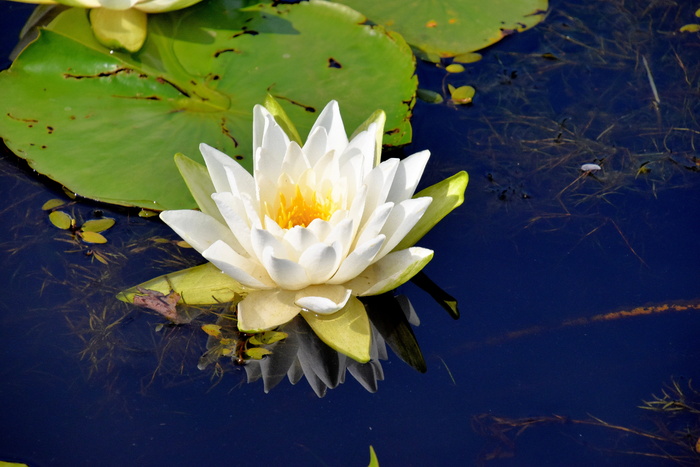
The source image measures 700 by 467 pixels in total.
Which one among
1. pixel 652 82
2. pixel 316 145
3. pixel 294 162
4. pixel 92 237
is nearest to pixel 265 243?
pixel 294 162

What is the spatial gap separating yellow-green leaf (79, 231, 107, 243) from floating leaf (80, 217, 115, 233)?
18 millimetres

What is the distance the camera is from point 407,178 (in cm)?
241

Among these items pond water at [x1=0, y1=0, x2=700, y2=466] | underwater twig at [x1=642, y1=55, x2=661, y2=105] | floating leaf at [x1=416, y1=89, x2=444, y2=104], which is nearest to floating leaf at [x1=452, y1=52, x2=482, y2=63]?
pond water at [x1=0, y1=0, x2=700, y2=466]

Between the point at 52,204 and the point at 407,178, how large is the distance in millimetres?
1581

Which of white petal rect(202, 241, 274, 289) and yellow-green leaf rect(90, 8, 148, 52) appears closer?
white petal rect(202, 241, 274, 289)

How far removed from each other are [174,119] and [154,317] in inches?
36.2

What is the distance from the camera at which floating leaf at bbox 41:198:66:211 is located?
2730 mm

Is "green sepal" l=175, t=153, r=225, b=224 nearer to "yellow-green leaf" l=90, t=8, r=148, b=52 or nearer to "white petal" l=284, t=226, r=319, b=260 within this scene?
"white petal" l=284, t=226, r=319, b=260

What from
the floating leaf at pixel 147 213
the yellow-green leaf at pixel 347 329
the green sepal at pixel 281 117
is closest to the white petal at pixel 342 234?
the yellow-green leaf at pixel 347 329

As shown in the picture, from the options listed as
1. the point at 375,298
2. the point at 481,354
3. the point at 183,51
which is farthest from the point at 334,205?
the point at 183,51

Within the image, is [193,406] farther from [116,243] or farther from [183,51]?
[183,51]

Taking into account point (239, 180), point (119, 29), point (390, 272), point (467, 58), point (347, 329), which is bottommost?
point (347, 329)

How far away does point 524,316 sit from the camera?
2.49 metres

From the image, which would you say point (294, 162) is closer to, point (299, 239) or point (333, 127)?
point (333, 127)
